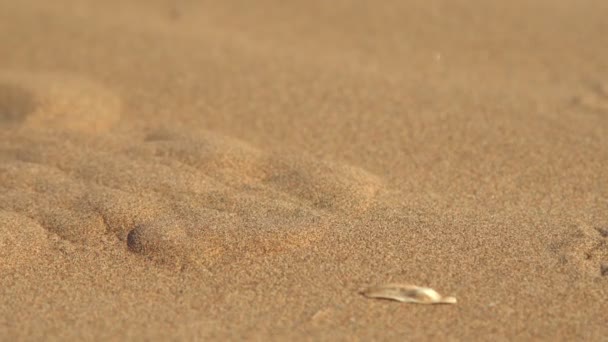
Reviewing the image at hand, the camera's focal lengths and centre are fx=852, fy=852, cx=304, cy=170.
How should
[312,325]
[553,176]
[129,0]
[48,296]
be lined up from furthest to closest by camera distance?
[129,0] < [553,176] < [48,296] < [312,325]

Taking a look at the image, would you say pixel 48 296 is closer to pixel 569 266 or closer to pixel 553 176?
pixel 569 266

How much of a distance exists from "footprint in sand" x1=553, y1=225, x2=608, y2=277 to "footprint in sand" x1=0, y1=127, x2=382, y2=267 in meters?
0.51

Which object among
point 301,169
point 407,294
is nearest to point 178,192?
point 301,169

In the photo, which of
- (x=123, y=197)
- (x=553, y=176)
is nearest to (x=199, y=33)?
(x=123, y=197)

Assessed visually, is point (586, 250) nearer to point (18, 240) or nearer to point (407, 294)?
point (407, 294)

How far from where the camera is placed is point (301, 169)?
238 centimetres

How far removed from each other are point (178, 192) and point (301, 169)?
0.36 meters

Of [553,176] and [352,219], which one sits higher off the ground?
[553,176]

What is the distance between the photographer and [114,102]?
113 inches

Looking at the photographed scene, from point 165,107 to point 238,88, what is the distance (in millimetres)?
266

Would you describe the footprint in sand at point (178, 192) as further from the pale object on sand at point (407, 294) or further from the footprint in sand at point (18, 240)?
the pale object on sand at point (407, 294)

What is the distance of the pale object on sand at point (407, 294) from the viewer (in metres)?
1.77

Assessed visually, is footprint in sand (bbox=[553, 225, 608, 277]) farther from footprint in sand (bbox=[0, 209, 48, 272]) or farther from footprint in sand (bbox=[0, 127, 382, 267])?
footprint in sand (bbox=[0, 209, 48, 272])

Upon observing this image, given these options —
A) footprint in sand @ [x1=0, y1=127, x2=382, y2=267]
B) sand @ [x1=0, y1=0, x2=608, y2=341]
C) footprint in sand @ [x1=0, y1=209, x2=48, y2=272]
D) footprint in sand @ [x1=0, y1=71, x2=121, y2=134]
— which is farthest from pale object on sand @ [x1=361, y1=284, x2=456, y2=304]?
footprint in sand @ [x1=0, y1=71, x2=121, y2=134]
